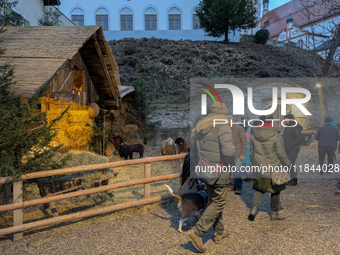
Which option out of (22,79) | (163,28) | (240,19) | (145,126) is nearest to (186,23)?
(163,28)

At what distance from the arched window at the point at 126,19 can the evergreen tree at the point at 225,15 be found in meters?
8.82

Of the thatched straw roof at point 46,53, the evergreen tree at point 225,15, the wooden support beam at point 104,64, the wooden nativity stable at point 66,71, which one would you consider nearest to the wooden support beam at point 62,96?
the wooden nativity stable at point 66,71

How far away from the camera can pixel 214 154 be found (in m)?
3.51

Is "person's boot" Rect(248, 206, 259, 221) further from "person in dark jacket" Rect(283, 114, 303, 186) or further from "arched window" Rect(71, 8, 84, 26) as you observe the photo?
"arched window" Rect(71, 8, 84, 26)

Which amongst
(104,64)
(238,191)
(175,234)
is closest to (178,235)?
(175,234)

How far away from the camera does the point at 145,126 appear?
644 inches

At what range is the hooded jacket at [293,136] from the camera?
6273 millimetres

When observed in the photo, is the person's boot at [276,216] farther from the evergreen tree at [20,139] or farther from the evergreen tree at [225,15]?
the evergreen tree at [225,15]

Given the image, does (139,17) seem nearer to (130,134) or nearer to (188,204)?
(130,134)

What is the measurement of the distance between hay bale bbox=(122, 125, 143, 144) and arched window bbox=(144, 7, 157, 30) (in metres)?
22.7

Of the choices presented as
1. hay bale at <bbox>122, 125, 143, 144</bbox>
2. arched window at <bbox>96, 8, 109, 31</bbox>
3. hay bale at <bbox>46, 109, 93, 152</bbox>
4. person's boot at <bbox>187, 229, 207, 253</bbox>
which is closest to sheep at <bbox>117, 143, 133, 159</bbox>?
hay bale at <bbox>46, 109, 93, 152</bbox>

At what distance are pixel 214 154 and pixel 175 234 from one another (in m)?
1.47

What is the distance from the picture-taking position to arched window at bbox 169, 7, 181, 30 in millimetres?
33594

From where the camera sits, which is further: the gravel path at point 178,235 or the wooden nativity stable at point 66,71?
the wooden nativity stable at point 66,71
